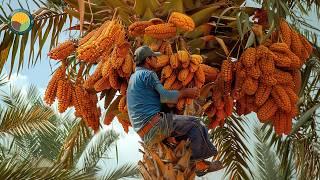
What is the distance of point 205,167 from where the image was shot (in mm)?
5602

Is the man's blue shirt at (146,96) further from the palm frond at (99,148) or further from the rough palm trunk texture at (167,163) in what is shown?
the palm frond at (99,148)

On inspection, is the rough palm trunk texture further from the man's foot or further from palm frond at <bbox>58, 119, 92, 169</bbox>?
palm frond at <bbox>58, 119, 92, 169</bbox>

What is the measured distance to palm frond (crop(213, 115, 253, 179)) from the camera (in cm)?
845

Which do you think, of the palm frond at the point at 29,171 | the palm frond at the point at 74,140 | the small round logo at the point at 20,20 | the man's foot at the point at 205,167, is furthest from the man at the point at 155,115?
the palm frond at the point at 74,140

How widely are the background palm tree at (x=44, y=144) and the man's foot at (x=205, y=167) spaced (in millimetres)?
1018

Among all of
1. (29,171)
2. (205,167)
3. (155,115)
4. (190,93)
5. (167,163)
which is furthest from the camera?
(205,167)

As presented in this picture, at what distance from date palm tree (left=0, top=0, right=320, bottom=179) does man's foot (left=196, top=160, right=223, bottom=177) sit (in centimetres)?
77

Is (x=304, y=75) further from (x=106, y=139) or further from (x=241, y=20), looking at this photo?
(x=106, y=139)

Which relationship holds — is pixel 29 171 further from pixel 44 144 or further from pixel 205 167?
pixel 44 144

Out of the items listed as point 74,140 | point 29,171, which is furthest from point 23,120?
point 29,171

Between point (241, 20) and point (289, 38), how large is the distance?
0.52 m

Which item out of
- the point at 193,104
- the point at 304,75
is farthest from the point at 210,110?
the point at 304,75

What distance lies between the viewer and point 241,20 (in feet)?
19.0

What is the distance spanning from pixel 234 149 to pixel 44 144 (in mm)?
7656
